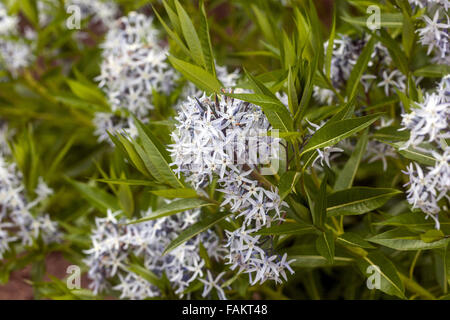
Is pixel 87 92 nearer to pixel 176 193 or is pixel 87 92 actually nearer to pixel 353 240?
pixel 176 193

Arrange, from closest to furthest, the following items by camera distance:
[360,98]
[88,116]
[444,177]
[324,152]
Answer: [444,177]
[324,152]
[360,98]
[88,116]

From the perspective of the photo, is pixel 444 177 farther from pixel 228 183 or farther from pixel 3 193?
pixel 3 193

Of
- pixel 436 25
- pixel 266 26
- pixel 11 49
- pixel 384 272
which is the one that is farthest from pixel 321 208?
pixel 11 49

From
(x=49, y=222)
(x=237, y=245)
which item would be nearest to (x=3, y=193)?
(x=49, y=222)

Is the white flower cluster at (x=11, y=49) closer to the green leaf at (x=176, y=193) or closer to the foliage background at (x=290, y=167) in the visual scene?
the foliage background at (x=290, y=167)

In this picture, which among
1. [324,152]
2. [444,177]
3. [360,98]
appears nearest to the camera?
[444,177]

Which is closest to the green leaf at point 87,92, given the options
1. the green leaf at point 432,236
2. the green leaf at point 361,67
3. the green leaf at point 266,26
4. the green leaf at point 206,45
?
the green leaf at point 266,26
